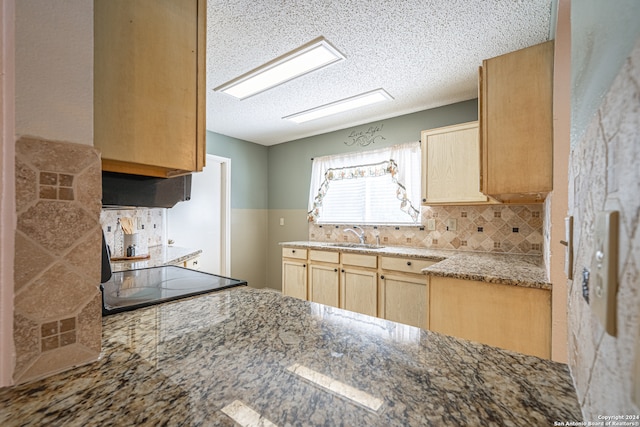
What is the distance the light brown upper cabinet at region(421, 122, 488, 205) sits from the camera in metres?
2.48

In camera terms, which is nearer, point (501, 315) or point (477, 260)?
point (501, 315)

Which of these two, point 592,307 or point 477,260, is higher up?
point 592,307

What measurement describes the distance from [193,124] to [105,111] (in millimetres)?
217

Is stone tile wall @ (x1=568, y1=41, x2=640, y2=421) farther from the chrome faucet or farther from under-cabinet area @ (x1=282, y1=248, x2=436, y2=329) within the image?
the chrome faucet

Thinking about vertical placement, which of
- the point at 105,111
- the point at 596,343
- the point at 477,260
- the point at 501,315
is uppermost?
the point at 105,111

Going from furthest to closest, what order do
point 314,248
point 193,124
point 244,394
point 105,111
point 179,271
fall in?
1. point 314,248
2. point 179,271
3. point 193,124
4. point 105,111
5. point 244,394

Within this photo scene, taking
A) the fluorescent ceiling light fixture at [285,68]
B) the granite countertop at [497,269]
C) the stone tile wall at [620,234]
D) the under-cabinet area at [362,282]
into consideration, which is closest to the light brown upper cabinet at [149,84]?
the stone tile wall at [620,234]

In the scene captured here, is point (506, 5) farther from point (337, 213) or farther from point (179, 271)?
point (337, 213)

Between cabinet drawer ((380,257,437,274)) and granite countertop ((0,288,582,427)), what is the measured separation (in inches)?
74.8

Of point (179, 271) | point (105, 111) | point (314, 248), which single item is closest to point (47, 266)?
point (105, 111)

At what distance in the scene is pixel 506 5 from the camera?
5.34 feet

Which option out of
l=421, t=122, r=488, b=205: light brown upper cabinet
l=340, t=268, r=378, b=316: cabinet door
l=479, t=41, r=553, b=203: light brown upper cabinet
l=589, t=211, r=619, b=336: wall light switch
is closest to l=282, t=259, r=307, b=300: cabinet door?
l=340, t=268, r=378, b=316: cabinet door

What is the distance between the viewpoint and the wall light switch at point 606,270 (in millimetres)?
285

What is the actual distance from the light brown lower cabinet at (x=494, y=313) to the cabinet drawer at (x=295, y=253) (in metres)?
1.84
